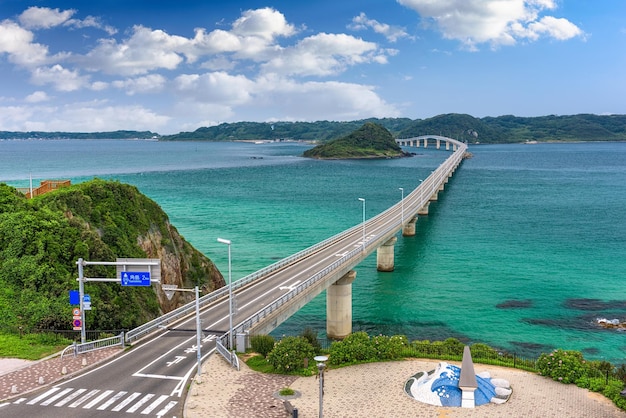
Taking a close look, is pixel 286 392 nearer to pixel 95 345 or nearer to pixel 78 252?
pixel 95 345

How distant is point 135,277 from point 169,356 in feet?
18.4

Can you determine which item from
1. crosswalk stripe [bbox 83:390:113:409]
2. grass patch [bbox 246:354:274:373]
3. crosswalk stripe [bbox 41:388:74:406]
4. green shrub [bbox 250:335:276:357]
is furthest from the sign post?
grass patch [bbox 246:354:274:373]

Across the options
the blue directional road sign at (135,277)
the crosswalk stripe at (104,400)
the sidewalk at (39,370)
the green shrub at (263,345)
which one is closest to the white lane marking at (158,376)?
the crosswalk stripe at (104,400)

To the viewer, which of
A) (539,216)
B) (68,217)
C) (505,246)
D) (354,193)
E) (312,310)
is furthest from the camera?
(354,193)

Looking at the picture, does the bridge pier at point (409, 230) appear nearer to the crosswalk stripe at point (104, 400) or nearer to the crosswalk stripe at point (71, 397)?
the crosswalk stripe at point (104, 400)

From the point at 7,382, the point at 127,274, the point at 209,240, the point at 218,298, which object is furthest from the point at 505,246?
the point at 7,382

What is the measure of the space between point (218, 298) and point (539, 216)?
304 ft

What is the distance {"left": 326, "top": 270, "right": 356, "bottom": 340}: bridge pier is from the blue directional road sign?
81.4 feet

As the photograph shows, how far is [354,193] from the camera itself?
541 ft

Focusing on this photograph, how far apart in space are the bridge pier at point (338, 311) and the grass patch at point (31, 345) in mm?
26576

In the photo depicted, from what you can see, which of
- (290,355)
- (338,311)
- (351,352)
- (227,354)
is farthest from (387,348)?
(338,311)

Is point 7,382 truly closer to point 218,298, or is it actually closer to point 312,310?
point 218,298

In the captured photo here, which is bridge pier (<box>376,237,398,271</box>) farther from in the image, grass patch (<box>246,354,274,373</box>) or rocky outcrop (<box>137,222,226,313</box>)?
grass patch (<box>246,354,274,373</box>)

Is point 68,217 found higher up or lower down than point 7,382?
higher up
